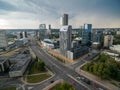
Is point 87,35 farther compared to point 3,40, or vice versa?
point 87,35

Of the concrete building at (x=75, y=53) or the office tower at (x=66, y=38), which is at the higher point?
the office tower at (x=66, y=38)

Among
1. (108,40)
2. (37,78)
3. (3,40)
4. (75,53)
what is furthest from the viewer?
(3,40)

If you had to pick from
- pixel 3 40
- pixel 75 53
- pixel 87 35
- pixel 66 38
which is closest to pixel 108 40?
pixel 87 35

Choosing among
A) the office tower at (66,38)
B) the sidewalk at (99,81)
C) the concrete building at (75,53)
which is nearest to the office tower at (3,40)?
the office tower at (66,38)

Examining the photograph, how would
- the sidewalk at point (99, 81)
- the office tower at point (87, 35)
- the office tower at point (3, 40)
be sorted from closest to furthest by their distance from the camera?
the sidewalk at point (99, 81)
the office tower at point (3, 40)
the office tower at point (87, 35)

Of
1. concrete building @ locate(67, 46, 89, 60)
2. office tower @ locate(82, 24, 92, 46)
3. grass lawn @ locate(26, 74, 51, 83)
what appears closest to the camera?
grass lawn @ locate(26, 74, 51, 83)

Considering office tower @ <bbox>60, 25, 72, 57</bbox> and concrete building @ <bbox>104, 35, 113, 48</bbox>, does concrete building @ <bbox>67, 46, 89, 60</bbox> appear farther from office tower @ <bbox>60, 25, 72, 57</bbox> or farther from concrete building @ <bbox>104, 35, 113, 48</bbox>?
concrete building @ <bbox>104, 35, 113, 48</bbox>

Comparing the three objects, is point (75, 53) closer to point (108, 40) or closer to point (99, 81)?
point (99, 81)

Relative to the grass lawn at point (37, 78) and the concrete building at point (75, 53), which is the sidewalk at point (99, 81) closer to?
the grass lawn at point (37, 78)

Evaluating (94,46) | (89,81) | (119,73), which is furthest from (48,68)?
(94,46)

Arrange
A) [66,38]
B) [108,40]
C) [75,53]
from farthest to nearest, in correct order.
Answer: [108,40] → [66,38] → [75,53]

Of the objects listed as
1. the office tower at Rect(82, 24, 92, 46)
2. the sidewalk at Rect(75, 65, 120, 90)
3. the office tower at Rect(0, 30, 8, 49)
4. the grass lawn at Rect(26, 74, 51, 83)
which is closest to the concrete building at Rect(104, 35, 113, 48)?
the office tower at Rect(82, 24, 92, 46)

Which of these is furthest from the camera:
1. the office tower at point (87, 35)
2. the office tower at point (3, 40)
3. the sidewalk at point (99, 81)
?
the office tower at point (87, 35)
